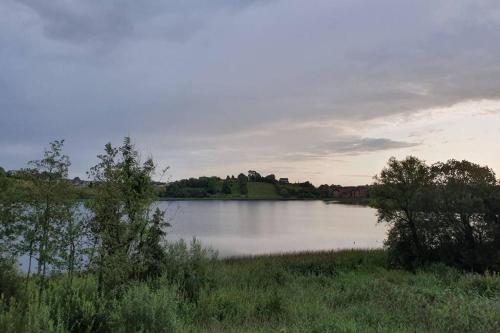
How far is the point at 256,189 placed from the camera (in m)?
136

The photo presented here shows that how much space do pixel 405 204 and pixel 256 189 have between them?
373 ft

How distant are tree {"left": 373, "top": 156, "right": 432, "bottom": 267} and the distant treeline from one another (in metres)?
81.8

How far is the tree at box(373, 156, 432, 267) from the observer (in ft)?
71.0

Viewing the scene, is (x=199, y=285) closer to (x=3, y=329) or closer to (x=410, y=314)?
(x=410, y=314)

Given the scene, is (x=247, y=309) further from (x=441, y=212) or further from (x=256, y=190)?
(x=256, y=190)

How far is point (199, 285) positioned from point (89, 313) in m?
4.74

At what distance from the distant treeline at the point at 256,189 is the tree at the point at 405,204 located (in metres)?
81.8

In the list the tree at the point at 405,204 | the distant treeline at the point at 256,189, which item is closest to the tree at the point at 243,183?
the distant treeline at the point at 256,189

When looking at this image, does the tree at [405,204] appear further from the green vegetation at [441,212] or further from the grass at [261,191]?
the grass at [261,191]

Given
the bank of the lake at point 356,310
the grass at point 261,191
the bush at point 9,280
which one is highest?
the grass at point 261,191

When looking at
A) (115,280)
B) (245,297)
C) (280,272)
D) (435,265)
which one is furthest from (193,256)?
(435,265)

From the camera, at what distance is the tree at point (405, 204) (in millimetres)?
21641

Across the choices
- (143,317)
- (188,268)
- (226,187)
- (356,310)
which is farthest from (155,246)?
(226,187)

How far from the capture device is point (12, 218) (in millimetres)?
7285
